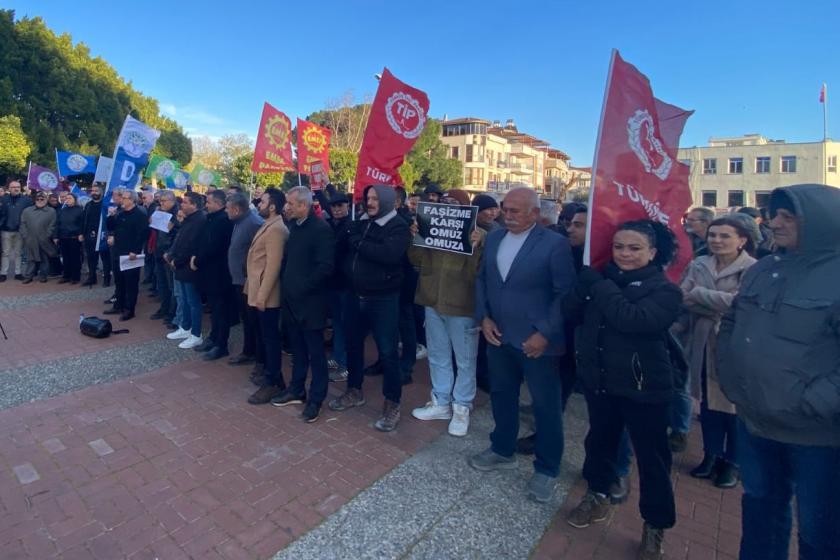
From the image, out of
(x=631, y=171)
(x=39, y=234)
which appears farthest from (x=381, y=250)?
(x=39, y=234)

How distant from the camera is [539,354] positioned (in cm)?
321

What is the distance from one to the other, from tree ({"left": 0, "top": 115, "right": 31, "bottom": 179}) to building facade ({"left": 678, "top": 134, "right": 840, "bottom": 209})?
5291 centimetres

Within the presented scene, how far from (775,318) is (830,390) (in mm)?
342

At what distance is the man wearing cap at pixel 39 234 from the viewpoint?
1030 cm

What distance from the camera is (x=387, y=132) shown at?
16.1ft

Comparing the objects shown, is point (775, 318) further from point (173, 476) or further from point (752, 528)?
point (173, 476)

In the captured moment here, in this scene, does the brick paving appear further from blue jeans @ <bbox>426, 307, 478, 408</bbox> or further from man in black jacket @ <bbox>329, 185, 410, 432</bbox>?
man in black jacket @ <bbox>329, 185, 410, 432</bbox>

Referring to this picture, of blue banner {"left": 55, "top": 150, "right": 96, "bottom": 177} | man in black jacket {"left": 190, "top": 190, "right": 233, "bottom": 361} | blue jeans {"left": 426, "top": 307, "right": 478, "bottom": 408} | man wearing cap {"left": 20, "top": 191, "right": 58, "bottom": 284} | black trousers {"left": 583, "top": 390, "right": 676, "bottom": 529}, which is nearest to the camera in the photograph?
black trousers {"left": 583, "top": 390, "right": 676, "bottom": 529}

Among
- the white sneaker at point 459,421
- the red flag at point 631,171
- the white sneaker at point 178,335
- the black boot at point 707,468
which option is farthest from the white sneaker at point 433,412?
the white sneaker at point 178,335

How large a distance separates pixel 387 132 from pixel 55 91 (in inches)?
1224

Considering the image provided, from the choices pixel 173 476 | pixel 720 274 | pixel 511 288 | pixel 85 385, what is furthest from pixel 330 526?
→ pixel 85 385

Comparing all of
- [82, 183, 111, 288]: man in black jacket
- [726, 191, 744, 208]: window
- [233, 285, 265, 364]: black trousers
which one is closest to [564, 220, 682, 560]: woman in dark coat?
[233, 285, 265, 364]: black trousers

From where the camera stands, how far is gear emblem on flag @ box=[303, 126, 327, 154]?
8469mm

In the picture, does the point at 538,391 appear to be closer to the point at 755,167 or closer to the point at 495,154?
the point at 495,154
